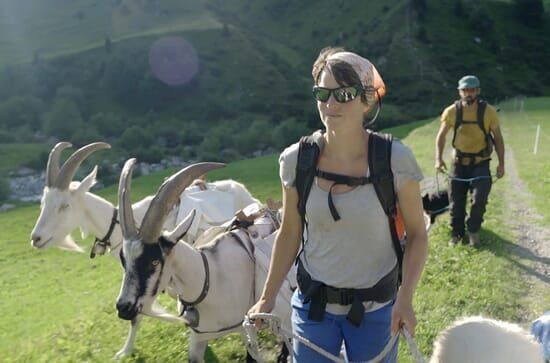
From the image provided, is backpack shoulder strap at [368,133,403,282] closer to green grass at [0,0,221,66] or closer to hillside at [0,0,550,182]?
hillside at [0,0,550,182]

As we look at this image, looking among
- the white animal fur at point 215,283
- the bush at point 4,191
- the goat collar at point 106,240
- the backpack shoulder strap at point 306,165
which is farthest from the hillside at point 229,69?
the backpack shoulder strap at point 306,165

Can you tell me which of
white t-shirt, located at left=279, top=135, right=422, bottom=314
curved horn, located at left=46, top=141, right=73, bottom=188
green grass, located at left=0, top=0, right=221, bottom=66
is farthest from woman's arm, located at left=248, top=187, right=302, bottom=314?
green grass, located at left=0, top=0, right=221, bottom=66

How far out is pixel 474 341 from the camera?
3.22 meters

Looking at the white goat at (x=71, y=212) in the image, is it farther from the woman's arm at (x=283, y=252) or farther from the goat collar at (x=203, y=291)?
the woman's arm at (x=283, y=252)

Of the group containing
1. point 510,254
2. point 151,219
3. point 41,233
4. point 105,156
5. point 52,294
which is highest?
point 151,219

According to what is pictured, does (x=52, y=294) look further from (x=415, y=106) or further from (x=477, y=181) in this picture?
(x=415, y=106)

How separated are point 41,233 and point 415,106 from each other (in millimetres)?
77148

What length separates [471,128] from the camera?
8.30m

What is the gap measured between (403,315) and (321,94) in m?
1.24

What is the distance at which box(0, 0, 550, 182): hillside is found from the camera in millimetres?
72625

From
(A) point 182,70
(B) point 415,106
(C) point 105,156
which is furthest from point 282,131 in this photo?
(A) point 182,70

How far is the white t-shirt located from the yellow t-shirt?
568 cm

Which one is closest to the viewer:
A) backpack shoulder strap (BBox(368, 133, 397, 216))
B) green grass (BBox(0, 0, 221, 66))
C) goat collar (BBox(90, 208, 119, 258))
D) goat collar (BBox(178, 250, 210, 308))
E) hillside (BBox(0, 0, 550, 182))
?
backpack shoulder strap (BBox(368, 133, 397, 216))

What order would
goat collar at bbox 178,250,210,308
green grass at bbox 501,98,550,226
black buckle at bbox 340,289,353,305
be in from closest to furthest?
black buckle at bbox 340,289,353,305 < goat collar at bbox 178,250,210,308 < green grass at bbox 501,98,550,226
